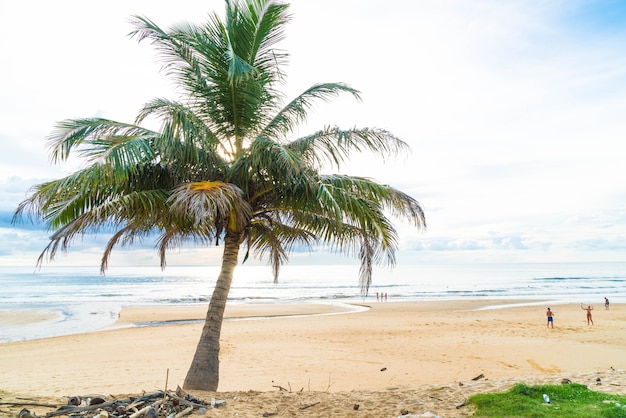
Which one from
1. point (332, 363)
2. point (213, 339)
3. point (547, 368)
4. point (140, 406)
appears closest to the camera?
point (140, 406)

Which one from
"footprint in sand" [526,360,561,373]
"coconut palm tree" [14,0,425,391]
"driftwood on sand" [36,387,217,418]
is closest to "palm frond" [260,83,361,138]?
"coconut palm tree" [14,0,425,391]

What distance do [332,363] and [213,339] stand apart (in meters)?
6.59

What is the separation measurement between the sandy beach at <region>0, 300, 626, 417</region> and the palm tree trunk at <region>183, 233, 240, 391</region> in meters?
0.39

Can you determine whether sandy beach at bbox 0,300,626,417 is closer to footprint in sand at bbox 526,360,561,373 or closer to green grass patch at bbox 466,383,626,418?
footprint in sand at bbox 526,360,561,373

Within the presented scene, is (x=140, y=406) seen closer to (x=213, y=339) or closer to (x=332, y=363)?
(x=213, y=339)

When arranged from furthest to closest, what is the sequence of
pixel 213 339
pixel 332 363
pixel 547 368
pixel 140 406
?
pixel 332 363 → pixel 547 368 → pixel 213 339 → pixel 140 406

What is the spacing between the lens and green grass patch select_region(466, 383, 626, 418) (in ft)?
18.2

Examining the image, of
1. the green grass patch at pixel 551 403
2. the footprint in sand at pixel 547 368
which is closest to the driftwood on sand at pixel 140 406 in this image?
the green grass patch at pixel 551 403

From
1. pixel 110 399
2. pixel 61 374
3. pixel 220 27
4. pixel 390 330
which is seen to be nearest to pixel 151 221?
pixel 110 399

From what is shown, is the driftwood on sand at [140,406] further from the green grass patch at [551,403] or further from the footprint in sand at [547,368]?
the footprint in sand at [547,368]

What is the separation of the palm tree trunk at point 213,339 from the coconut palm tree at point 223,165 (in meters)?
0.02

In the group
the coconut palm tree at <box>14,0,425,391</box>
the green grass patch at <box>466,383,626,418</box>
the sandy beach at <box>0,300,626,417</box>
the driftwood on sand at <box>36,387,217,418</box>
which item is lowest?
the sandy beach at <box>0,300,626,417</box>

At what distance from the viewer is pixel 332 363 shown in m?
13.4

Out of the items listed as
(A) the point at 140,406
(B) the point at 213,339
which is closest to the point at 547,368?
(B) the point at 213,339
